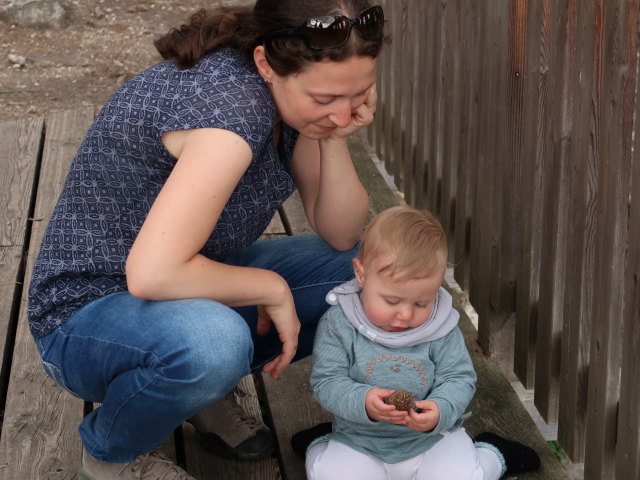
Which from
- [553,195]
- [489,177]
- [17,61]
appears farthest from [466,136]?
[17,61]

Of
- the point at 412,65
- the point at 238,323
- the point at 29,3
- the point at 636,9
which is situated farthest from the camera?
the point at 29,3

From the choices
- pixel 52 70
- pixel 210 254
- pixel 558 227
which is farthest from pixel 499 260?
pixel 52 70

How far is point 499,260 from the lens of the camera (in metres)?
3.30

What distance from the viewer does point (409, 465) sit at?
8.61 feet

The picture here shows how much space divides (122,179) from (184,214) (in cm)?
36

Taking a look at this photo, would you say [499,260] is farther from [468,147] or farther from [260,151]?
[260,151]

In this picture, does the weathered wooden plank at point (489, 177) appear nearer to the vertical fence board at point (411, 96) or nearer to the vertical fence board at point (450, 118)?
the vertical fence board at point (450, 118)

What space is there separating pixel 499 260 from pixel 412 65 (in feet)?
4.87

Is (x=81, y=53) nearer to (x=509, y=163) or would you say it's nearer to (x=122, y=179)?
(x=509, y=163)

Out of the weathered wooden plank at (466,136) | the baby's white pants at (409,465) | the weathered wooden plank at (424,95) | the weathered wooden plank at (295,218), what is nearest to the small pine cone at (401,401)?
the baby's white pants at (409,465)

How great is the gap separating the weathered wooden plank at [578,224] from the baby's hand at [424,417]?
521mm

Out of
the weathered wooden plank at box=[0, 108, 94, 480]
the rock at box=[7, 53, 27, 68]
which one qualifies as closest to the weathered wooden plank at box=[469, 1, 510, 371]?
the weathered wooden plank at box=[0, 108, 94, 480]

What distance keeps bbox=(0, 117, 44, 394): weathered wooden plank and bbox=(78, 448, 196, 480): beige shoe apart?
728mm

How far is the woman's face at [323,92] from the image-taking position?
2387 millimetres
